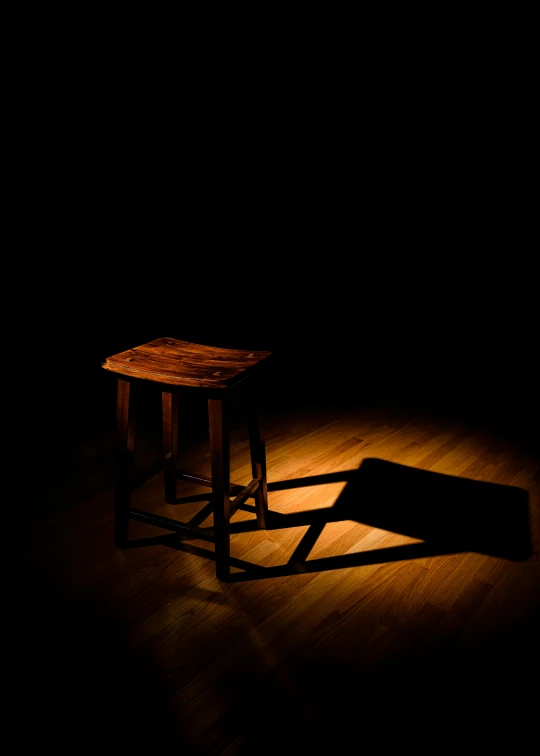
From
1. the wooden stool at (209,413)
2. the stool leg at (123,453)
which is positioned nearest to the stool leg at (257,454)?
the wooden stool at (209,413)

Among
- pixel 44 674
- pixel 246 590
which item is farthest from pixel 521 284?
pixel 44 674

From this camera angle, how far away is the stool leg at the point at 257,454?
6.40ft

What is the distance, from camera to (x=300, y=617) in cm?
166

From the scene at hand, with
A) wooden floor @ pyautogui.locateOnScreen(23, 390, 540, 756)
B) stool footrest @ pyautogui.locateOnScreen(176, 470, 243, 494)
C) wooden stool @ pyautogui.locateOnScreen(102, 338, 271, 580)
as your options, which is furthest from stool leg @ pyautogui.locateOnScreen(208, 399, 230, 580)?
stool footrest @ pyautogui.locateOnScreen(176, 470, 243, 494)

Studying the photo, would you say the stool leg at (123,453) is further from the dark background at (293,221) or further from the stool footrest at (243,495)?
the dark background at (293,221)

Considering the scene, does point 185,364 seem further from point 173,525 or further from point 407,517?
point 407,517

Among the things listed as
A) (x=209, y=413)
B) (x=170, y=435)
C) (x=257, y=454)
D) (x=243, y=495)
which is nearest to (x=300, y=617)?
(x=243, y=495)

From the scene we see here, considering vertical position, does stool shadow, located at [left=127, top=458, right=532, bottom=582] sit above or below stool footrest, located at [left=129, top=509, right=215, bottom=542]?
below

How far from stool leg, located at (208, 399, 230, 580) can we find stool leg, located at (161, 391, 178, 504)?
44 centimetres

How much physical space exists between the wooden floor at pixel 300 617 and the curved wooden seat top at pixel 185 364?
49 centimetres

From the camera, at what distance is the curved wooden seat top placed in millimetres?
1602

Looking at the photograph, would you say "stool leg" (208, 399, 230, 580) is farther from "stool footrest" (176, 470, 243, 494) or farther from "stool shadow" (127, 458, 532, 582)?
"stool footrest" (176, 470, 243, 494)

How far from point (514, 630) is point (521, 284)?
11.7ft

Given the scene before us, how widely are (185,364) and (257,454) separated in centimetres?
51
